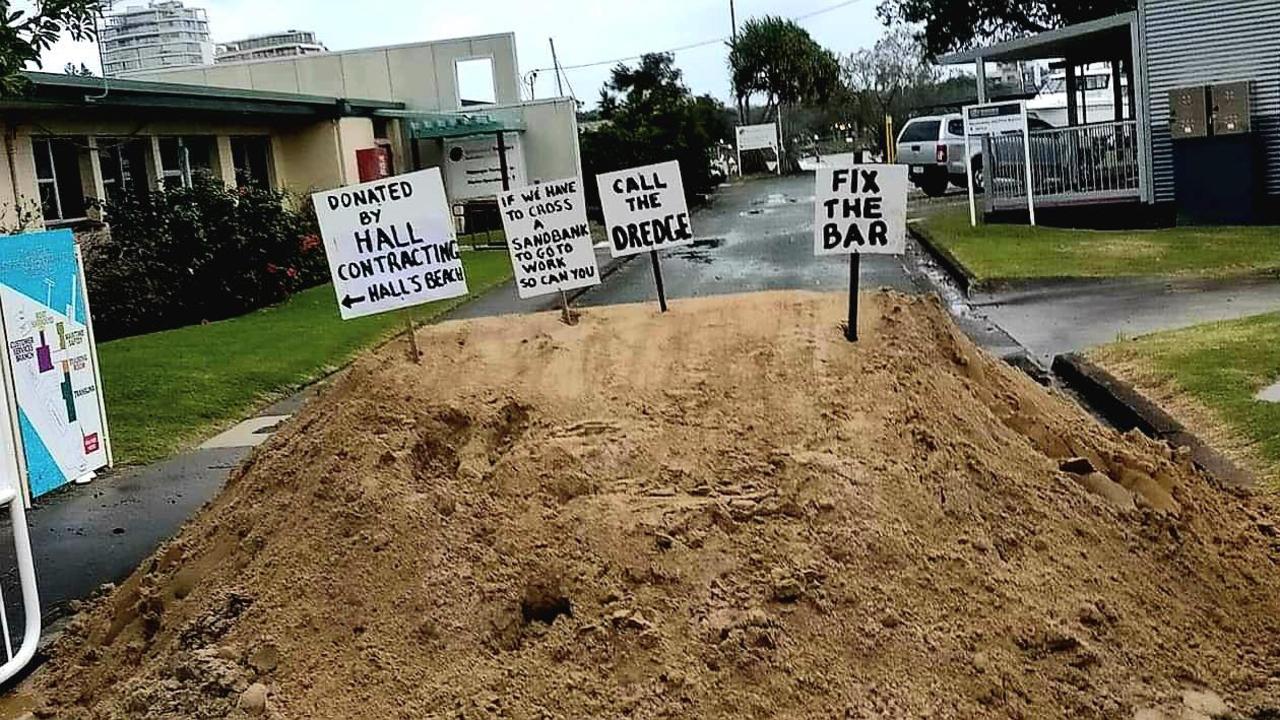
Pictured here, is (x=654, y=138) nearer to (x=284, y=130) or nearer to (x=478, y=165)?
(x=478, y=165)

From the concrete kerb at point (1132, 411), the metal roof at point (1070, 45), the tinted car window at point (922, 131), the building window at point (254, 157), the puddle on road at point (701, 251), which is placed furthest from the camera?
the tinted car window at point (922, 131)

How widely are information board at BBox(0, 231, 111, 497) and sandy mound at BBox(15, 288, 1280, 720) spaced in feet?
11.8

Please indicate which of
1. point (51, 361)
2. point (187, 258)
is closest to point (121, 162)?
point (187, 258)

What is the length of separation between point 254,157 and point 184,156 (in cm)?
349

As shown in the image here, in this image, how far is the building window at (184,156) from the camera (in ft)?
71.2

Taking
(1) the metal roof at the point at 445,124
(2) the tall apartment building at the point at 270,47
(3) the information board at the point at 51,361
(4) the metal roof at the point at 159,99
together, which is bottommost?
(3) the information board at the point at 51,361

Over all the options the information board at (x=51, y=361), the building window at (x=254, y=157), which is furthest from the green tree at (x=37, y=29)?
the building window at (x=254, y=157)

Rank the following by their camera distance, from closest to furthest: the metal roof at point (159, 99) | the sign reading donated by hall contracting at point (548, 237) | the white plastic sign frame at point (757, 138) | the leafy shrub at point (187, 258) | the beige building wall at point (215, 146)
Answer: the sign reading donated by hall contracting at point (548, 237), the metal roof at point (159, 99), the leafy shrub at point (187, 258), the beige building wall at point (215, 146), the white plastic sign frame at point (757, 138)

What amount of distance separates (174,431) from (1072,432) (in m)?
7.47

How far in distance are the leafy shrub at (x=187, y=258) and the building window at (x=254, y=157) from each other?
540cm

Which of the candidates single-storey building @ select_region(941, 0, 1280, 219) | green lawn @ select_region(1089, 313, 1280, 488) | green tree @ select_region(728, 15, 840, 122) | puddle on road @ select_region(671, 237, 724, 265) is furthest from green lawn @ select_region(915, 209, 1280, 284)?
green tree @ select_region(728, 15, 840, 122)

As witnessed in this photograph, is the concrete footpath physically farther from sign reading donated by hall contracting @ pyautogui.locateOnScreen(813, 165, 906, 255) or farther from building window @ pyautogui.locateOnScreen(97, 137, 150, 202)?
building window @ pyautogui.locateOnScreen(97, 137, 150, 202)

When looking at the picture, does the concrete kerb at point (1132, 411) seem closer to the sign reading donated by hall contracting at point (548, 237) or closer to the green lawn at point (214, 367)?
the sign reading donated by hall contracting at point (548, 237)

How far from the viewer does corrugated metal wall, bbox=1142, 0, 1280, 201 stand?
2070 centimetres
